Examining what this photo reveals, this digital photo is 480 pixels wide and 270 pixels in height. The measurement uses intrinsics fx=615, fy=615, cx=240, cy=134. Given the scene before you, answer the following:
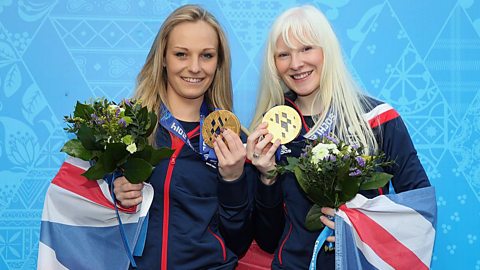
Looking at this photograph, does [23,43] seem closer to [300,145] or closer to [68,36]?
[68,36]

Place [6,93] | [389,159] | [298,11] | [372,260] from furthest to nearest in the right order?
[6,93] < [298,11] < [389,159] < [372,260]

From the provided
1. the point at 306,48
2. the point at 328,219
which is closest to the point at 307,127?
the point at 306,48

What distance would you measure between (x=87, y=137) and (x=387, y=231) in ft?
3.79

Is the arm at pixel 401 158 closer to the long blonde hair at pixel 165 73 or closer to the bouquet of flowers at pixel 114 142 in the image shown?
the long blonde hair at pixel 165 73

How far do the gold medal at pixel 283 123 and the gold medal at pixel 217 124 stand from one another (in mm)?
127

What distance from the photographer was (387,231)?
230cm

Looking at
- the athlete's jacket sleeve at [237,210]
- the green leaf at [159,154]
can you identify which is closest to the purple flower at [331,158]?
the athlete's jacket sleeve at [237,210]

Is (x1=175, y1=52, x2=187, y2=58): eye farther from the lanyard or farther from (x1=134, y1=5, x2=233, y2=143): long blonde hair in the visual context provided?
the lanyard

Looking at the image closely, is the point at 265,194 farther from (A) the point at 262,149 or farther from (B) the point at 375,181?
(B) the point at 375,181

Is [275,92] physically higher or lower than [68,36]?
lower

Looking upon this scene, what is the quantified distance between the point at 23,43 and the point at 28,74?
160 millimetres

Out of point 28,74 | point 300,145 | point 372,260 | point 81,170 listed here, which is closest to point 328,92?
point 300,145

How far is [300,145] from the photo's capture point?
8.41 feet

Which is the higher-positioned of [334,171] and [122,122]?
[122,122]
